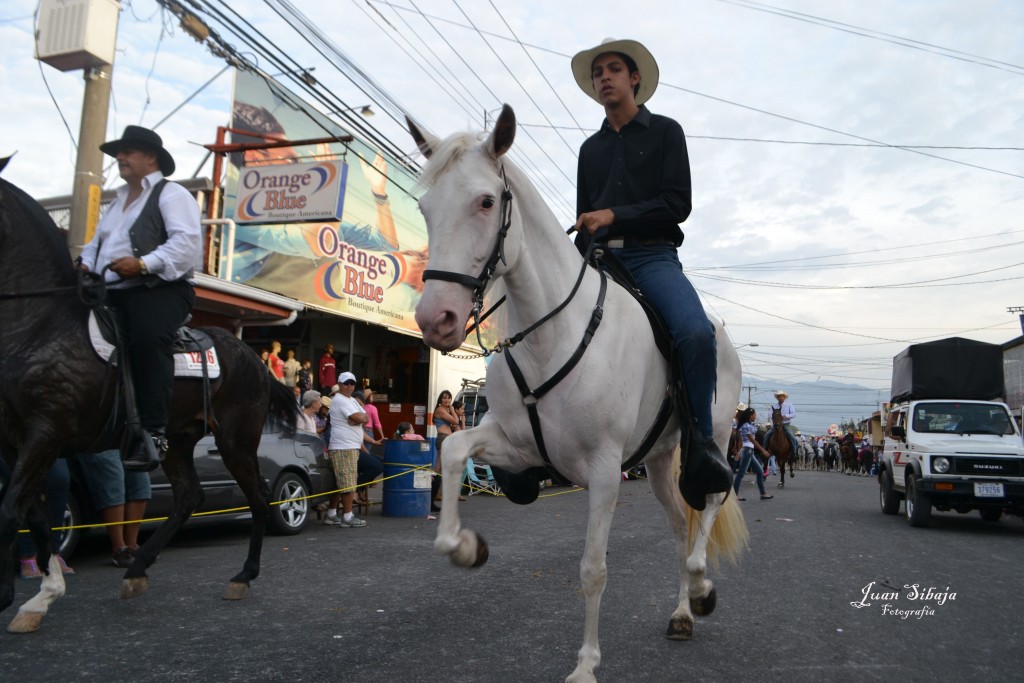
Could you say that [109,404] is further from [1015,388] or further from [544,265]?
[1015,388]

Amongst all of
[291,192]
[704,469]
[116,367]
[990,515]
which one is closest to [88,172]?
[116,367]

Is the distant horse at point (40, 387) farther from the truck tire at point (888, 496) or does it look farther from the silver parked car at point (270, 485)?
the truck tire at point (888, 496)

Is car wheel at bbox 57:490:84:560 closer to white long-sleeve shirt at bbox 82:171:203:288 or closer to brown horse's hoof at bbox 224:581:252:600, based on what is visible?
brown horse's hoof at bbox 224:581:252:600

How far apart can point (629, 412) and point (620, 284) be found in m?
0.81

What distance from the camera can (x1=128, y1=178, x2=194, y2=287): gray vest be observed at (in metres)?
4.83

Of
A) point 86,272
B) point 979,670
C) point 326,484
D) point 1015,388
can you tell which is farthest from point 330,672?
point 1015,388

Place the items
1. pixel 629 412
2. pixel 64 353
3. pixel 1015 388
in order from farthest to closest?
pixel 1015 388 < pixel 64 353 < pixel 629 412

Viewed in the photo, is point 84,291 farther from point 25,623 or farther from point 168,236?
point 25,623

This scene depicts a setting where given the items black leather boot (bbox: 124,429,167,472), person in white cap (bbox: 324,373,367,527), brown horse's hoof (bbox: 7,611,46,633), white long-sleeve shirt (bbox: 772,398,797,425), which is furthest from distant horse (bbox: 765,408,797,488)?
brown horse's hoof (bbox: 7,611,46,633)

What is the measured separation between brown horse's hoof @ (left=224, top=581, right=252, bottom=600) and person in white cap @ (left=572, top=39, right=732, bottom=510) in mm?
3315

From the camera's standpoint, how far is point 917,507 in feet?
35.4

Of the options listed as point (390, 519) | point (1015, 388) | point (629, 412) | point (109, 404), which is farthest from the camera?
point (1015, 388)

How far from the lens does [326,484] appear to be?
9.95 metres

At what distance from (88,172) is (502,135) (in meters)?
6.99
